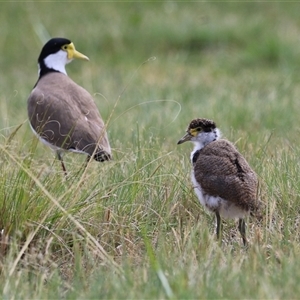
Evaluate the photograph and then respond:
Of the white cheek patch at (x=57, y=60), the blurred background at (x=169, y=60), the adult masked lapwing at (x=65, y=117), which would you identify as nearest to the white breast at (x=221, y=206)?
the adult masked lapwing at (x=65, y=117)

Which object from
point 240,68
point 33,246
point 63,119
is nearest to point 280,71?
point 240,68

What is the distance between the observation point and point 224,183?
4.60 m

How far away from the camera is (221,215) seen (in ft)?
15.6

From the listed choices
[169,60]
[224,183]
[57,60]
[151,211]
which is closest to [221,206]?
[224,183]

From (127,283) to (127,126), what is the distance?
4.08 metres

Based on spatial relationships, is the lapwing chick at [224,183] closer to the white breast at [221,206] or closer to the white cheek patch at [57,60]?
the white breast at [221,206]

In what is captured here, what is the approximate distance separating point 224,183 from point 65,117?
7.03ft

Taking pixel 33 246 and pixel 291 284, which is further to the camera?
pixel 33 246

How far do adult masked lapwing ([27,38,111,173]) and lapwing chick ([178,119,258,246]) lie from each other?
122 centimetres

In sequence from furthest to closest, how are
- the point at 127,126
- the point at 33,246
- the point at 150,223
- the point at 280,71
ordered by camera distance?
the point at 280,71
the point at 127,126
the point at 150,223
the point at 33,246

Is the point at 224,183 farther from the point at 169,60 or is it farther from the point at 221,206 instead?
the point at 169,60

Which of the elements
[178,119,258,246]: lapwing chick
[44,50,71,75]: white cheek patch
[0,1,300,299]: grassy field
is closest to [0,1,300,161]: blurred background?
[0,1,300,299]: grassy field

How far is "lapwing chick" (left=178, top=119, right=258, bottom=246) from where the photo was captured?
4.56 meters

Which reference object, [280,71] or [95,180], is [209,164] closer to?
[95,180]
